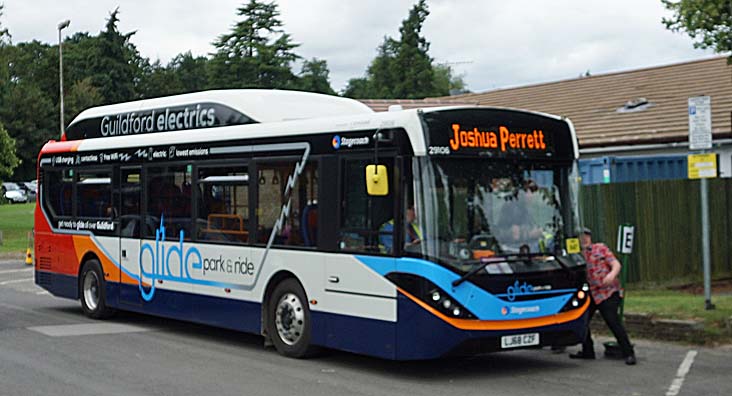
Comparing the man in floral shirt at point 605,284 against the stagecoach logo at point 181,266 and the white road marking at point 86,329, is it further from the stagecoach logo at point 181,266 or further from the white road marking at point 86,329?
the white road marking at point 86,329

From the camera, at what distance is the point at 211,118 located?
47.6 feet

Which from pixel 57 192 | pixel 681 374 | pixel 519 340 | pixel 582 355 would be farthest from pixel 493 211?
pixel 57 192

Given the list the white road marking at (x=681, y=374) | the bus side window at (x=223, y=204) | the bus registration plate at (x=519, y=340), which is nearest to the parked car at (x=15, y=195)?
the bus side window at (x=223, y=204)

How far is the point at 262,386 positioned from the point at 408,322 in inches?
62.5

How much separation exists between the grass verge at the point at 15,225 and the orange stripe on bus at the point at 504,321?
2645 centimetres

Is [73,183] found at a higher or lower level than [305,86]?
lower

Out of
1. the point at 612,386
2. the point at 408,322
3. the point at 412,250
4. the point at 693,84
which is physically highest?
the point at 693,84

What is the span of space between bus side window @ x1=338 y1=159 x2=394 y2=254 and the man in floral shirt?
2274mm

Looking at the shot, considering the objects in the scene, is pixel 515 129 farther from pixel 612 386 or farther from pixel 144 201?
pixel 144 201

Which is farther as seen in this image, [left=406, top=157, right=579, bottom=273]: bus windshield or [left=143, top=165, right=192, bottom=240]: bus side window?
[left=143, top=165, right=192, bottom=240]: bus side window

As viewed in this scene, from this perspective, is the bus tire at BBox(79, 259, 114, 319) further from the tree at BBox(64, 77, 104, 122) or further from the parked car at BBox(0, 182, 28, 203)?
the tree at BBox(64, 77, 104, 122)

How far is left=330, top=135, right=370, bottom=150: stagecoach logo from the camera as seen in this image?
1128 centimetres

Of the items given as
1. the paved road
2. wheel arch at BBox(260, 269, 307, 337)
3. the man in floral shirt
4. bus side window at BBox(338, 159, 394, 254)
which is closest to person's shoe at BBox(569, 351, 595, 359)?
the paved road

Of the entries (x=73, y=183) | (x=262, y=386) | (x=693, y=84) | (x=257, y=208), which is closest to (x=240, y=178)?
(x=257, y=208)
